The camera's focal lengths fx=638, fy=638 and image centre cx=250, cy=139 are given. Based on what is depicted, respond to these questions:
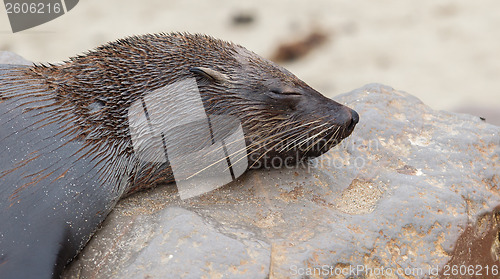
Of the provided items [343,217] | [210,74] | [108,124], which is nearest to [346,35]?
[210,74]

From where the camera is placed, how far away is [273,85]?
5148 millimetres

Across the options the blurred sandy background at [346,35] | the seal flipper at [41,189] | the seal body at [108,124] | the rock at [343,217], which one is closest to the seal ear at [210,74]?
the seal body at [108,124]

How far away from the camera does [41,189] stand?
455cm

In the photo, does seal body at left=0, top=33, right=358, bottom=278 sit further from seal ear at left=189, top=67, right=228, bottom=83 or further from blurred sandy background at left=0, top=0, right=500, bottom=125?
blurred sandy background at left=0, top=0, right=500, bottom=125

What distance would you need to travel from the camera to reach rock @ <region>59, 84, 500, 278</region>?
4.28m

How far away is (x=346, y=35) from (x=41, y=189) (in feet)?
24.8

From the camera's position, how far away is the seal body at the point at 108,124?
14.8 feet

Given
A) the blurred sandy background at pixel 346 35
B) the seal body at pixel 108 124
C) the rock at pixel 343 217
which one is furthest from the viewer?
the blurred sandy background at pixel 346 35

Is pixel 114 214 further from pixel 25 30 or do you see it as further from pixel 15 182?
pixel 25 30

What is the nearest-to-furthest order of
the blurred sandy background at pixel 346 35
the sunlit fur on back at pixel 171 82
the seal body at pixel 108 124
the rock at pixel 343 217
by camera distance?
the rock at pixel 343 217 → the seal body at pixel 108 124 → the sunlit fur on back at pixel 171 82 → the blurred sandy background at pixel 346 35

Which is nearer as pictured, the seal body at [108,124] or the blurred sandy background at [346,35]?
the seal body at [108,124]

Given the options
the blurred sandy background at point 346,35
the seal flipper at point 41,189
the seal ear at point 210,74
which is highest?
the seal ear at point 210,74

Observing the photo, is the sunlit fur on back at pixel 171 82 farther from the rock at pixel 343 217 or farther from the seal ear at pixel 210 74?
the rock at pixel 343 217

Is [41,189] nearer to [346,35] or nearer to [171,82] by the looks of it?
[171,82]
